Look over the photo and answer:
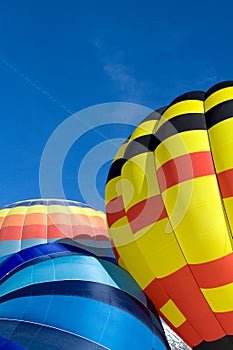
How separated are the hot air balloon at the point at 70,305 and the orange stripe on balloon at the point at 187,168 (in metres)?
1.38

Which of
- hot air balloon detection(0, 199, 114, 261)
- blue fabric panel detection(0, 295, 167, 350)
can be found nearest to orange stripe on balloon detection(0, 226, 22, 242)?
hot air balloon detection(0, 199, 114, 261)

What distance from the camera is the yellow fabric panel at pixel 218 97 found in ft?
21.6

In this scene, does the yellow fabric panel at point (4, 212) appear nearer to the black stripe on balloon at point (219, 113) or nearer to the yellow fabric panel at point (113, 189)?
the yellow fabric panel at point (113, 189)

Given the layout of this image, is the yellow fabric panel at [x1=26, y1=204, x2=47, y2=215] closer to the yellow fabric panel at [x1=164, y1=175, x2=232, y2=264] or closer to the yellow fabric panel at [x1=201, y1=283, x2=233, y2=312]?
the yellow fabric panel at [x1=164, y1=175, x2=232, y2=264]

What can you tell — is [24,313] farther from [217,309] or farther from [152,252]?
[217,309]

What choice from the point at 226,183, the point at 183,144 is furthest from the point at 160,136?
the point at 226,183

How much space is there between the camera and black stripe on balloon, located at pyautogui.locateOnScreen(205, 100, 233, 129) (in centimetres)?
633

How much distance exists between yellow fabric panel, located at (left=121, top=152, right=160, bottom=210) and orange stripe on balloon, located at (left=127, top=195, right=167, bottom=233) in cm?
8

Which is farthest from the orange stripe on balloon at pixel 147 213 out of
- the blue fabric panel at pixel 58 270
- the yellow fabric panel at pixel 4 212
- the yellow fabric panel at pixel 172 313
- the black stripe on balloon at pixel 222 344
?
the yellow fabric panel at pixel 4 212

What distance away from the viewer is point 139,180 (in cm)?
671

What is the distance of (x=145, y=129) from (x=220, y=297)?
2.75m

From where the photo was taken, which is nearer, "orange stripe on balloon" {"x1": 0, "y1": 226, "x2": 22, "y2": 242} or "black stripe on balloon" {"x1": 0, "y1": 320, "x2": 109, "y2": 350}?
"black stripe on balloon" {"x1": 0, "y1": 320, "x2": 109, "y2": 350}

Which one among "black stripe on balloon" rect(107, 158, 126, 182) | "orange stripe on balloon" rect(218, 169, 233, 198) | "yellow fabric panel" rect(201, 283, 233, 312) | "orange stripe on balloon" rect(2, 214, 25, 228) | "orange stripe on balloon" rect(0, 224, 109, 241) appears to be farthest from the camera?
"orange stripe on balloon" rect(2, 214, 25, 228)

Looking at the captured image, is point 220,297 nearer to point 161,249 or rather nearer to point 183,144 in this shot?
point 161,249
